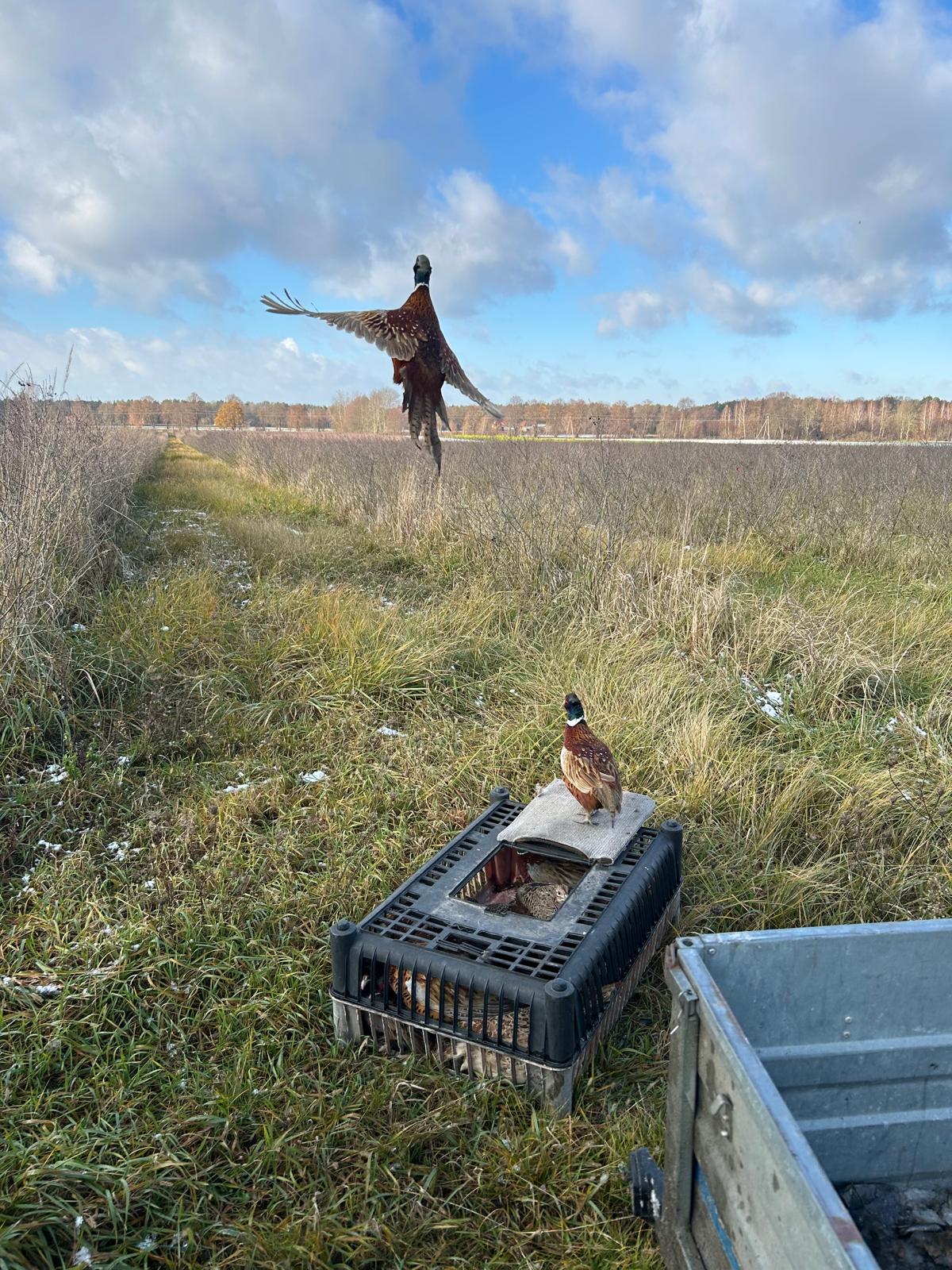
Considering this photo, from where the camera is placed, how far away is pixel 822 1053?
1372 mm

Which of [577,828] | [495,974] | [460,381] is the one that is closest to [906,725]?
[577,828]

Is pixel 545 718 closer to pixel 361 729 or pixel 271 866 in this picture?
pixel 361 729

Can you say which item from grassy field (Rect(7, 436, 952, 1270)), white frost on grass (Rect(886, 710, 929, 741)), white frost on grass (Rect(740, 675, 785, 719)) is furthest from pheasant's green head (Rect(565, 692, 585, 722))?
white frost on grass (Rect(886, 710, 929, 741))

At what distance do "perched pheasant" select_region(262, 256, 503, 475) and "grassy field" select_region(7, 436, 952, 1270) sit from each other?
5.45ft

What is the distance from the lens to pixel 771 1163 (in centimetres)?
94

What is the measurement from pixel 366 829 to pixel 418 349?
214 centimetres

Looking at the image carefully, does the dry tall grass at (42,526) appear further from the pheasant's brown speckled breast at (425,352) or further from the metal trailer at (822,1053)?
the metal trailer at (822,1053)

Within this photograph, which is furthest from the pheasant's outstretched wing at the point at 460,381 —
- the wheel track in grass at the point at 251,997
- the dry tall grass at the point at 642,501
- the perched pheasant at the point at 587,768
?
the dry tall grass at the point at 642,501

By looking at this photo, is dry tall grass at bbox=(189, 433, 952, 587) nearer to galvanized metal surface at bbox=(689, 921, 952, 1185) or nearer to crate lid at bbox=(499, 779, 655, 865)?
crate lid at bbox=(499, 779, 655, 865)

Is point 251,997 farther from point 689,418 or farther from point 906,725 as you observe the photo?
point 689,418

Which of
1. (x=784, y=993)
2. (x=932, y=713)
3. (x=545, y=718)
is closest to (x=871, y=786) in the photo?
(x=932, y=713)

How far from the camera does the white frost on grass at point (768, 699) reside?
13.1 ft

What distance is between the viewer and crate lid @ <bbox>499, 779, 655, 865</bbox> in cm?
240

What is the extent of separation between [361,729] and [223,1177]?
7.49 feet
